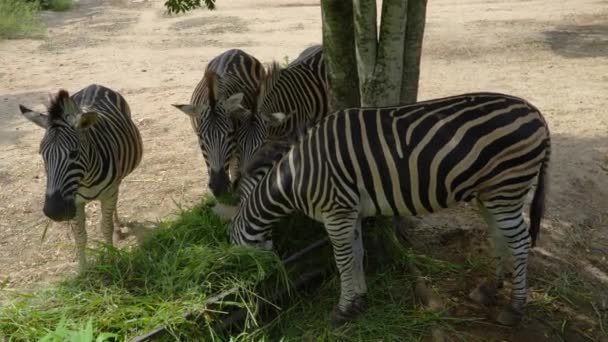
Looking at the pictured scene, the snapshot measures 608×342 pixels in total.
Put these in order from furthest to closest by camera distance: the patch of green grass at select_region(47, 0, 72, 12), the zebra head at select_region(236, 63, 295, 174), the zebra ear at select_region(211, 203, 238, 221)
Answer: the patch of green grass at select_region(47, 0, 72, 12) → the zebra head at select_region(236, 63, 295, 174) → the zebra ear at select_region(211, 203, 238, 221)

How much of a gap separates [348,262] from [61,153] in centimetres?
231

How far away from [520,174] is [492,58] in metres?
8.74

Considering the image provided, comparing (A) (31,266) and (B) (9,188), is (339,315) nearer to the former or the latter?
(A) (31,266)

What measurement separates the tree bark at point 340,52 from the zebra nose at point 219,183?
121 cm

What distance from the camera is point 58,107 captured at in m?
4.34

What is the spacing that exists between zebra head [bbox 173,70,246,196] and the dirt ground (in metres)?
1.08

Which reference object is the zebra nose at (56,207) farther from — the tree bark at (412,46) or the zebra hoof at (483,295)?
the zebra hoof at (483,295)

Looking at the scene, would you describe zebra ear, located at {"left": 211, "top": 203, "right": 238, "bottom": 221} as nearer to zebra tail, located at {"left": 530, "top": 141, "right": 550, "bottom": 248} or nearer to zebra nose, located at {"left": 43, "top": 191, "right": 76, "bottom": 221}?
zebra nose, located at {"left": 43, "top": 191, "right": 76, "bottom": 221}

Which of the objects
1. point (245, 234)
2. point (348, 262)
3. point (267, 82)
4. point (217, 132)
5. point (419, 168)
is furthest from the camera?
point (267, 82)

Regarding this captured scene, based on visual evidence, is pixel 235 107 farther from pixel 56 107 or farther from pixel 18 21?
pixel 18 21

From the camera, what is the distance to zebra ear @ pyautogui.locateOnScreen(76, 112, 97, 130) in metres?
4.45

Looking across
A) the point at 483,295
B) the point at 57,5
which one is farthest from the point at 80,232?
the point at 57,5

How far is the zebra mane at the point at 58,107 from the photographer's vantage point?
432cm

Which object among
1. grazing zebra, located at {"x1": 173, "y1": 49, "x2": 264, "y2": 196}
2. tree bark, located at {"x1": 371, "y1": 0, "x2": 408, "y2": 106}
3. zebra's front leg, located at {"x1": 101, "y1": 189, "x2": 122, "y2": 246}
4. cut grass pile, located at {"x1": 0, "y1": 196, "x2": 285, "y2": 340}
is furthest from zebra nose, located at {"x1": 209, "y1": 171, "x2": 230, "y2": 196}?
tree bark, located at {"x1": 371, "y1": 0, "x2": 408, "y2": 106}
